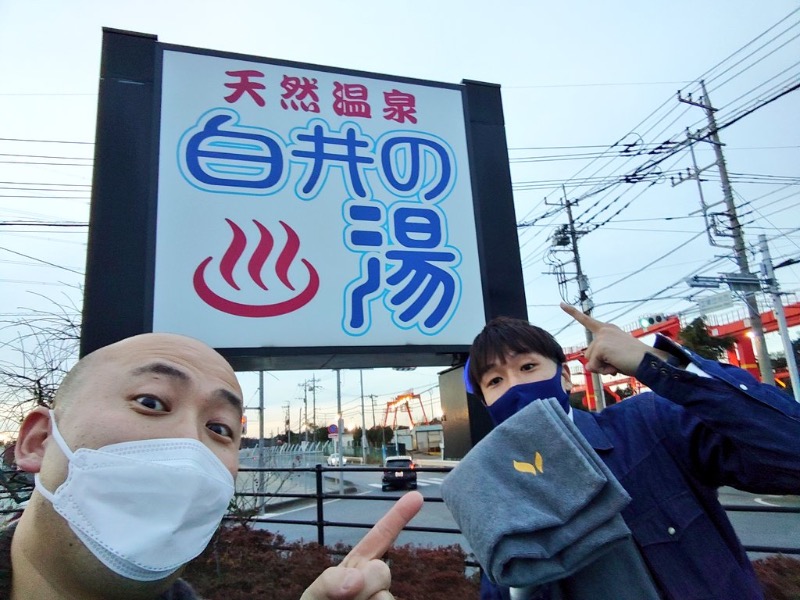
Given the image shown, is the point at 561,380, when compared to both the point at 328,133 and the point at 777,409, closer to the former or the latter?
the point at 777,409

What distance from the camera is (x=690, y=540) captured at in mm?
1107

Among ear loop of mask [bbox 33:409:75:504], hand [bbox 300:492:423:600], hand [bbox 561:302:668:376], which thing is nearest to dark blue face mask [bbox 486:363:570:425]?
hand [bbox 561:302:668:376]

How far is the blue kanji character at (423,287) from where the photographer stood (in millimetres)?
3586

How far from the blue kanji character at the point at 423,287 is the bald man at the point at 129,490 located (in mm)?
2490

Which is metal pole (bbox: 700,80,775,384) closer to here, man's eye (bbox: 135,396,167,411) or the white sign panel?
the white sign panel

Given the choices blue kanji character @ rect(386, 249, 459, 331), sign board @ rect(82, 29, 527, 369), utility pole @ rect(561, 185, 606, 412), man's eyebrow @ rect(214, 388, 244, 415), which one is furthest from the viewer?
utility pole @ rect(561, 185, 606, 412)

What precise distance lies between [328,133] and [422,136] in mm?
810

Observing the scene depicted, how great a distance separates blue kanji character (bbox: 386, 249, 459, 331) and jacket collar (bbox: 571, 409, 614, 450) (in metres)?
2.29

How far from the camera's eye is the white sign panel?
10.8 feet

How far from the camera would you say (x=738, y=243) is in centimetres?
1387

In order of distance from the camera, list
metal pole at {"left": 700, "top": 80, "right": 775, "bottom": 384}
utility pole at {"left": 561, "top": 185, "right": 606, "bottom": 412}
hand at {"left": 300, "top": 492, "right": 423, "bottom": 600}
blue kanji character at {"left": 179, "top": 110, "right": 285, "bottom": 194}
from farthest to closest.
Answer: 1. utility pole at {"left": 561, "top": 185, "right": 606, "bottom": 412}
2. metal pole at {"left": 700, "top": 80, "right": 775, "bottom": 384}
3. blue kanji character at {"left": 179, "top": 110, "right": 285, "bottom": 194}
4. hand at {"left": 300, "top": 492, "right": 423, "bottom": 600}

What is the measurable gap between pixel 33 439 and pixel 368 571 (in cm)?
79

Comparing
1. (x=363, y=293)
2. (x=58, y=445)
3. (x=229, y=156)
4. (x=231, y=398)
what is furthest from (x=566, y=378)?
(x=229, y=156)

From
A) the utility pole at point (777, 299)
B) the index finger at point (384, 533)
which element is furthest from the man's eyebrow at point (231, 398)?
the utility pole at point (777, 299)
